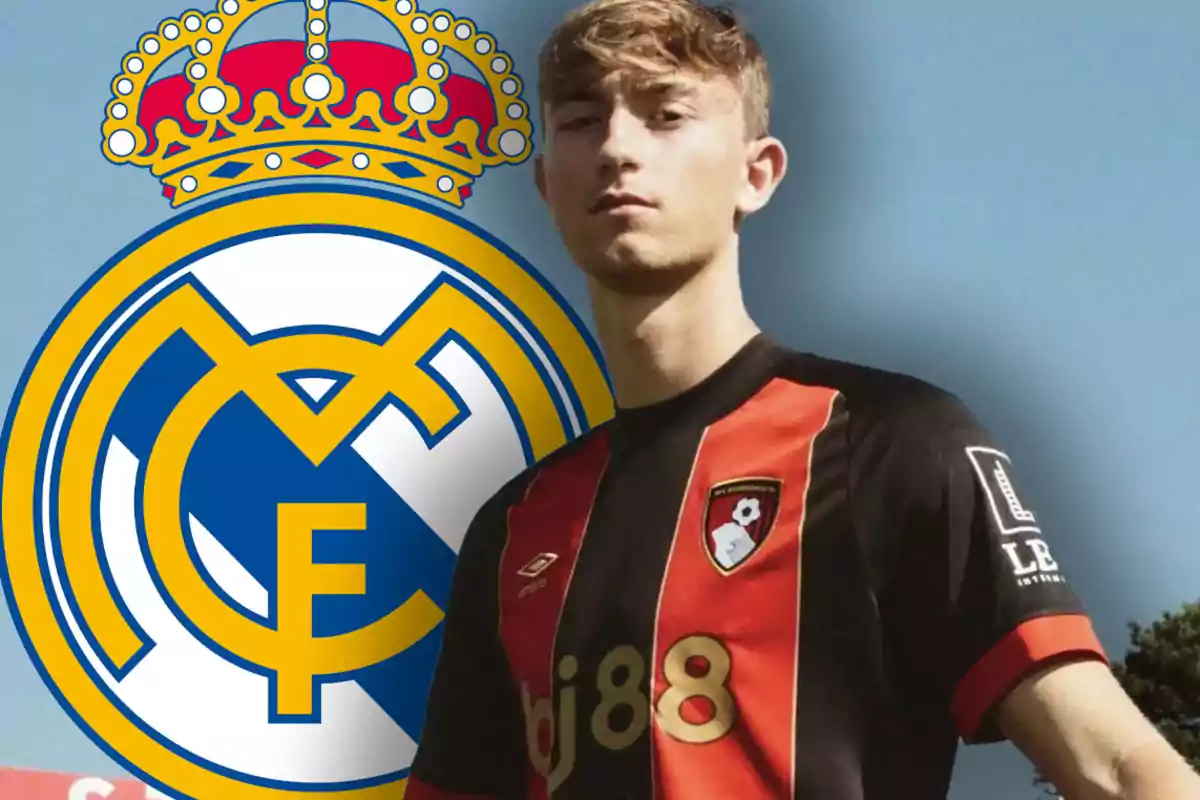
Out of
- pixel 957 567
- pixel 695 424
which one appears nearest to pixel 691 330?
pixel 695 424

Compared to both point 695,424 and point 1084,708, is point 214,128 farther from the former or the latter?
point 1084,708

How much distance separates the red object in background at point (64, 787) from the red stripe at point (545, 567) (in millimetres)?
1593

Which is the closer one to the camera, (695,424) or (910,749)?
(910,749)

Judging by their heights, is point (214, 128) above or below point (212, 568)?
above

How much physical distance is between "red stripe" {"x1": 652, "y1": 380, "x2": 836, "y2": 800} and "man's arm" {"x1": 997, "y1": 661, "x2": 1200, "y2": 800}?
0.26 meters

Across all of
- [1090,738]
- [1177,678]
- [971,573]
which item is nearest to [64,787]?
[971,573]

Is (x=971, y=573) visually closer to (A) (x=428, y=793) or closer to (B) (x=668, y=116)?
(B) (x=668, y=116)

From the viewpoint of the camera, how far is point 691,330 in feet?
5.77

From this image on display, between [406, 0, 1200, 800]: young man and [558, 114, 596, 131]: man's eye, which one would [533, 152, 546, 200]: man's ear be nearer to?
[406, 0, 1200, 800]: young man

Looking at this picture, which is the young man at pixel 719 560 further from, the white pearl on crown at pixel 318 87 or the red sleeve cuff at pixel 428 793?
the white pearl on crown at pixel 318 87

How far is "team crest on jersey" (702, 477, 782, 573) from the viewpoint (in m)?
1.62

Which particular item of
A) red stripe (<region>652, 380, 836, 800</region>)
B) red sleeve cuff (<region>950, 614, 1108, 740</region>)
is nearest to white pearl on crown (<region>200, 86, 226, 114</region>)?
red stripe (<region>652, 380, 836, 800</region>)

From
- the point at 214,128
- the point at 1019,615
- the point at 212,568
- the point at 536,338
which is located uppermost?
the point at 214,128

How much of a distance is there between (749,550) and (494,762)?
534mm
